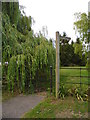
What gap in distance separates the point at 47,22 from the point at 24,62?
206 cm

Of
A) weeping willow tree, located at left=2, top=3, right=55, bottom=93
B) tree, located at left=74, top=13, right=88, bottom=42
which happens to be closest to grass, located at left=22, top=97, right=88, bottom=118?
weeping willow tree, located at left=2, top=3, right=55, bottom=93

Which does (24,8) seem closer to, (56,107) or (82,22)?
(56,107)

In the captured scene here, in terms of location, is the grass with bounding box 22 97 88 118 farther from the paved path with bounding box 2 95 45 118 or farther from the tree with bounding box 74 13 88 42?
the tree with bounding box 74 13 88 42

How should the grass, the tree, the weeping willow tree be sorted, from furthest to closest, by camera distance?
1. the tree
2. the weeping willow tree
3. the grass

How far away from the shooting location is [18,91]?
3.43m

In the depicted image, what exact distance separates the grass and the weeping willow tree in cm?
105

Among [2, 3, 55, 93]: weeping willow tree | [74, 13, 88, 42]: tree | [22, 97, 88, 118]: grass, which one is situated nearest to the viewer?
[22, 97, 88, 118]: grass

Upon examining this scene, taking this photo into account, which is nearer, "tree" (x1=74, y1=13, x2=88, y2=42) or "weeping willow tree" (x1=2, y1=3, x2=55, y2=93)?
"weeping willow tree" (x1=2, y1=3, x2=55, y2=93)

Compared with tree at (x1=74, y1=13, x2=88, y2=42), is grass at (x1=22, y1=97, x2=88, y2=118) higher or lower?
lower

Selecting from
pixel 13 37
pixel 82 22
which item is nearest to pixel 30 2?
pixel 13 37

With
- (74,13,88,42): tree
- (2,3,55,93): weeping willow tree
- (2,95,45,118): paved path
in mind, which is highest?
(74,13,88,42): tree

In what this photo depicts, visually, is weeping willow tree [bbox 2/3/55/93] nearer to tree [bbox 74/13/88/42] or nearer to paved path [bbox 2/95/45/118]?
paved path [bbox 2/95/45/118]

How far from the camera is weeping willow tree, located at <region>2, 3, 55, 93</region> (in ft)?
10.0

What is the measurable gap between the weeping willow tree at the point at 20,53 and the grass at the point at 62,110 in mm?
1047
